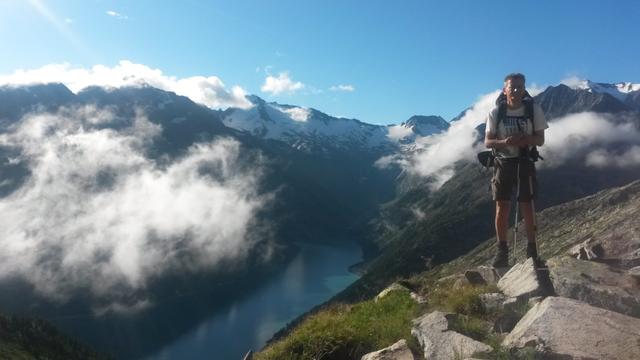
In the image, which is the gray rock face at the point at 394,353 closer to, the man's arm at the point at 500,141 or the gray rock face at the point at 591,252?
the man's arm at the point at 500,141

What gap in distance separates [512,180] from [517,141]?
108cm

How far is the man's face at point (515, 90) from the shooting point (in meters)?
13.5

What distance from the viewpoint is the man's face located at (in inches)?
531

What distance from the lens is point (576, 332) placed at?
8195mm

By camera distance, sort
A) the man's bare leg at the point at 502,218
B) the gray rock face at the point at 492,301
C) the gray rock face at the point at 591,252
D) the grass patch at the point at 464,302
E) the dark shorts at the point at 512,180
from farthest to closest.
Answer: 1. the gray rock face at the point at 591,252
2. the man's bare leg at the point at 502,218
3. the dark shorts at the point at 512,180
4. the grass patch at the point at 464,302
5. the gray rock face at the point at 492,301

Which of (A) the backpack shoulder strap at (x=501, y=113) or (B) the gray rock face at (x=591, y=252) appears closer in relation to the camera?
(A) the backpack shoulder strap at (x=501, y=113)

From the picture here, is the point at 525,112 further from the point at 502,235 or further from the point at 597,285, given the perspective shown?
the point at 597,285

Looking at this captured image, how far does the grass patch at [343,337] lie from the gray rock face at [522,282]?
194 cm

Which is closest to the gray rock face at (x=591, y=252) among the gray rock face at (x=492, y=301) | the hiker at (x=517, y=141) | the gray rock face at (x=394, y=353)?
the hiker at (x=517, y=141)

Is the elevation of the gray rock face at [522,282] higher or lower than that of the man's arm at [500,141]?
lower

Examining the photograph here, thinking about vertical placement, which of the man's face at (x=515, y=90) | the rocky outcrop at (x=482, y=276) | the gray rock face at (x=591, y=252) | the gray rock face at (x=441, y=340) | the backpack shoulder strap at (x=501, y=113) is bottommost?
the gray rock face at (x=591, y=252)

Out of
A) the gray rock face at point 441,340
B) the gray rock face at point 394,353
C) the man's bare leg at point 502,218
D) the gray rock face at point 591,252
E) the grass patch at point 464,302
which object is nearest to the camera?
the gray rock face at point 441,340

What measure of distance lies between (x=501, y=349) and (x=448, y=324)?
182cm

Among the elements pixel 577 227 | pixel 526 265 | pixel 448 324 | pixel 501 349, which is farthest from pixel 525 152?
pixel 577 227
